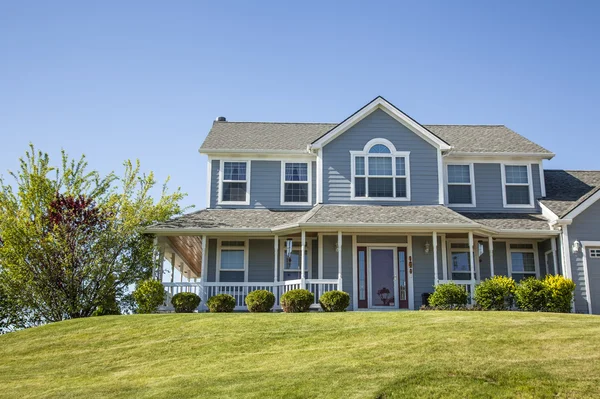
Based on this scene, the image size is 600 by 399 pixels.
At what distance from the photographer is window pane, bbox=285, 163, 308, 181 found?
2341 cm

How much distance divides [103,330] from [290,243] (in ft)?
22.6

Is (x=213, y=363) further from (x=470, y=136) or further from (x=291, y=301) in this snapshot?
(x=470, y=136)

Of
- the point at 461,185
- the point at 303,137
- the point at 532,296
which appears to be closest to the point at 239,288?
the point at 303,137

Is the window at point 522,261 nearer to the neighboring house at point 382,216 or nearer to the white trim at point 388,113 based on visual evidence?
the neighboring house at point 382,216

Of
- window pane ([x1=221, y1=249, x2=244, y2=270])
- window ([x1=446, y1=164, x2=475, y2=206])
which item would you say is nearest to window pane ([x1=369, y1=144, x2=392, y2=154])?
window ([x1=446, y1=164, x2=475, y2=206])

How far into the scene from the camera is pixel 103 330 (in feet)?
52.5

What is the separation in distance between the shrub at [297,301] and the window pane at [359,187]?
4.86 m

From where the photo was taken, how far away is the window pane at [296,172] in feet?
76.8

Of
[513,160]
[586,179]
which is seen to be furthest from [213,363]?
[586,179]

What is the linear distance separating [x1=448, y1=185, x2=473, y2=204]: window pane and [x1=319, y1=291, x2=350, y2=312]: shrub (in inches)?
261

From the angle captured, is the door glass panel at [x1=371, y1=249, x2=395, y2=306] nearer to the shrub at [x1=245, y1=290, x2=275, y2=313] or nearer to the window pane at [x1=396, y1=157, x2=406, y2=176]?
the window pane at [x1=396, y1=157, x2=406, y2=176]

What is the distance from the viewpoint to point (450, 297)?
18969 mm

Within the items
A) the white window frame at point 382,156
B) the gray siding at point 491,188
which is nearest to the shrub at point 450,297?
the white window frame at point 382,156

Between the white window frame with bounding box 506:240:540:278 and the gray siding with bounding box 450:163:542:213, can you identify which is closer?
the white window frame with bounding box 506:240:540:278
